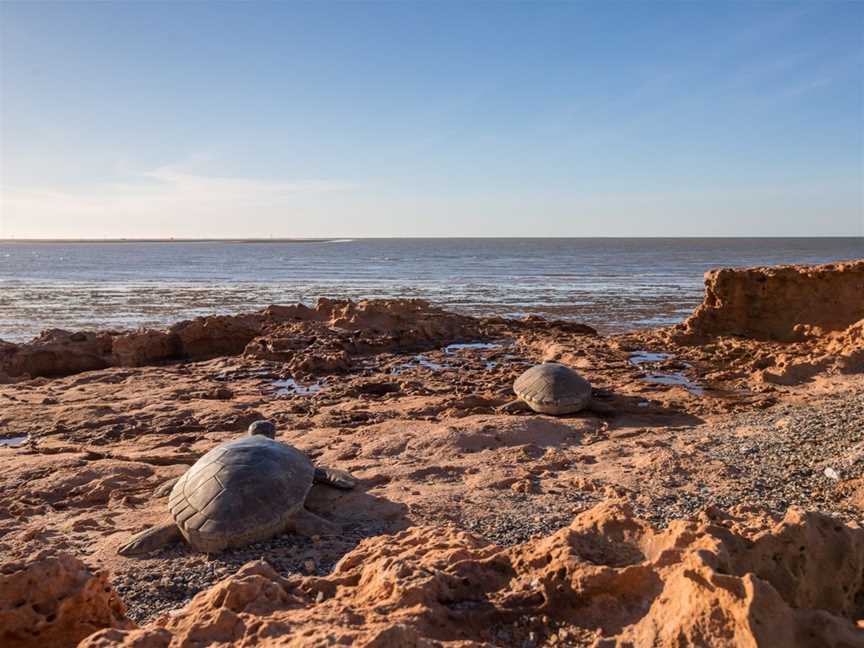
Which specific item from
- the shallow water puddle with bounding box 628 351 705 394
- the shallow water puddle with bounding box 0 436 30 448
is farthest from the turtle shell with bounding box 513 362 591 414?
the shallow water puddle with bounding box 0 436 30 448

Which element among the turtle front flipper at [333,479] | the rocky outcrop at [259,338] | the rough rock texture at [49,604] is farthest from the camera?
the rocky outcrop at [259,338]

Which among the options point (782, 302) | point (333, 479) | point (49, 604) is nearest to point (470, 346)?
point (782, 302)

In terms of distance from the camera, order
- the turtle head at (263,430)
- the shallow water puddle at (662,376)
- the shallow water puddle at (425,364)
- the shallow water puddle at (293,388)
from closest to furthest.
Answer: the turtle head at (263,430) < the shallow water puddle at (662,376) < the shallow water puddle at (293,388) < the shallow water puddle at (425,364)

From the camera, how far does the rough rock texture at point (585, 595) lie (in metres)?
2.62

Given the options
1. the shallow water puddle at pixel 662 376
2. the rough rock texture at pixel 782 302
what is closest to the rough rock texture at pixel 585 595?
the shallow water puddle at pixel 662 376

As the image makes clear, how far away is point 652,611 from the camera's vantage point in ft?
9.30

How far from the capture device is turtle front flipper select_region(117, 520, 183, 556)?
5383mm

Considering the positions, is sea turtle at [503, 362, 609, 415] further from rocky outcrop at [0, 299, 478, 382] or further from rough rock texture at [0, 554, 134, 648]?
rough rock texture at [0, 554, 134, 648]

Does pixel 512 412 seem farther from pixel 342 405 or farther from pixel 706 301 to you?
pixel 706 301

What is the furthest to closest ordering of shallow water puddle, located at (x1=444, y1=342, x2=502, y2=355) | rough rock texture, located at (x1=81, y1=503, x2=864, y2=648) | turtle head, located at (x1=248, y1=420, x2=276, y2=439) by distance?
1. shallow water puddle, located at (x1=444, y1=342, x2=502, y2=355)
2. turtle head, located at (x1=248, y1=420, x2=276, y2=439)
3. rough rock texture, located at (x1=81, y1=503, x2=864, y2=648)

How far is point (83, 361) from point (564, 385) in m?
11.6

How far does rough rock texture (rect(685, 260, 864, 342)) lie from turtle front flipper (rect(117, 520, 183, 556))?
14.9 metres

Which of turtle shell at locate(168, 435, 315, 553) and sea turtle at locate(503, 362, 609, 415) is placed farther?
sea turtle at locate(503, 362, 609, 415)

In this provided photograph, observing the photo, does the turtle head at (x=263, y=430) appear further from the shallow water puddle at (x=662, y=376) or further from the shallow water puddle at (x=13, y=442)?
the shallow water puddle at (x=662, y=376)
